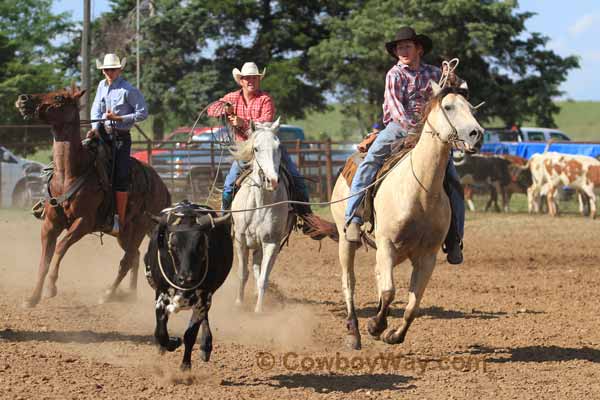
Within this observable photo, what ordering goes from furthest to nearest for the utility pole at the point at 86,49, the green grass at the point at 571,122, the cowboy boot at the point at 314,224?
the green grass at the point at 571,122, the utility pole at the point at 86,49, the cowboy boot at the point at 314,224

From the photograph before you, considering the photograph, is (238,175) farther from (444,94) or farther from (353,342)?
(444,94)

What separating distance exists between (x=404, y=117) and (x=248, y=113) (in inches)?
90.4

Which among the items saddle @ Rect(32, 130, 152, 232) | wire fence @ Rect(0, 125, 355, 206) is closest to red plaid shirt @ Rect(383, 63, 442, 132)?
saddle @ Rect(32, 130, 152, 232)

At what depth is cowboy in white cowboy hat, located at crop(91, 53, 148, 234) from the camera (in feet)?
31.6

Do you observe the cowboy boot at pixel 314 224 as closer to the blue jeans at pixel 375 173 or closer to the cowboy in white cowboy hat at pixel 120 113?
the blue jeans at pixel 375 173

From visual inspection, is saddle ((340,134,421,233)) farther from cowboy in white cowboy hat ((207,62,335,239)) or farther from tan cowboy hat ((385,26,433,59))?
cowboy in white cowboy hat ((207,62,335,239))

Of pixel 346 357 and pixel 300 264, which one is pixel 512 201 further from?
pixel 346 357

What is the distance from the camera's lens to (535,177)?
2270 centimetres

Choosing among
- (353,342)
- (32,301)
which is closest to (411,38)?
(353,342)

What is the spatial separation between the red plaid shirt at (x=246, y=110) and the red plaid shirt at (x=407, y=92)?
73.9 inches

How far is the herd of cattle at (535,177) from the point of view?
70.7 feet

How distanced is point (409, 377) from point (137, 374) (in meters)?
1.92

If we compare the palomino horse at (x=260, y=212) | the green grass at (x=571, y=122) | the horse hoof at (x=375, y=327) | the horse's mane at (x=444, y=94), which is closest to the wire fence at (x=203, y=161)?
the palomino horse at (x=260, y=212)

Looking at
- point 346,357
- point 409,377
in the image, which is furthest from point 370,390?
point 346,357
